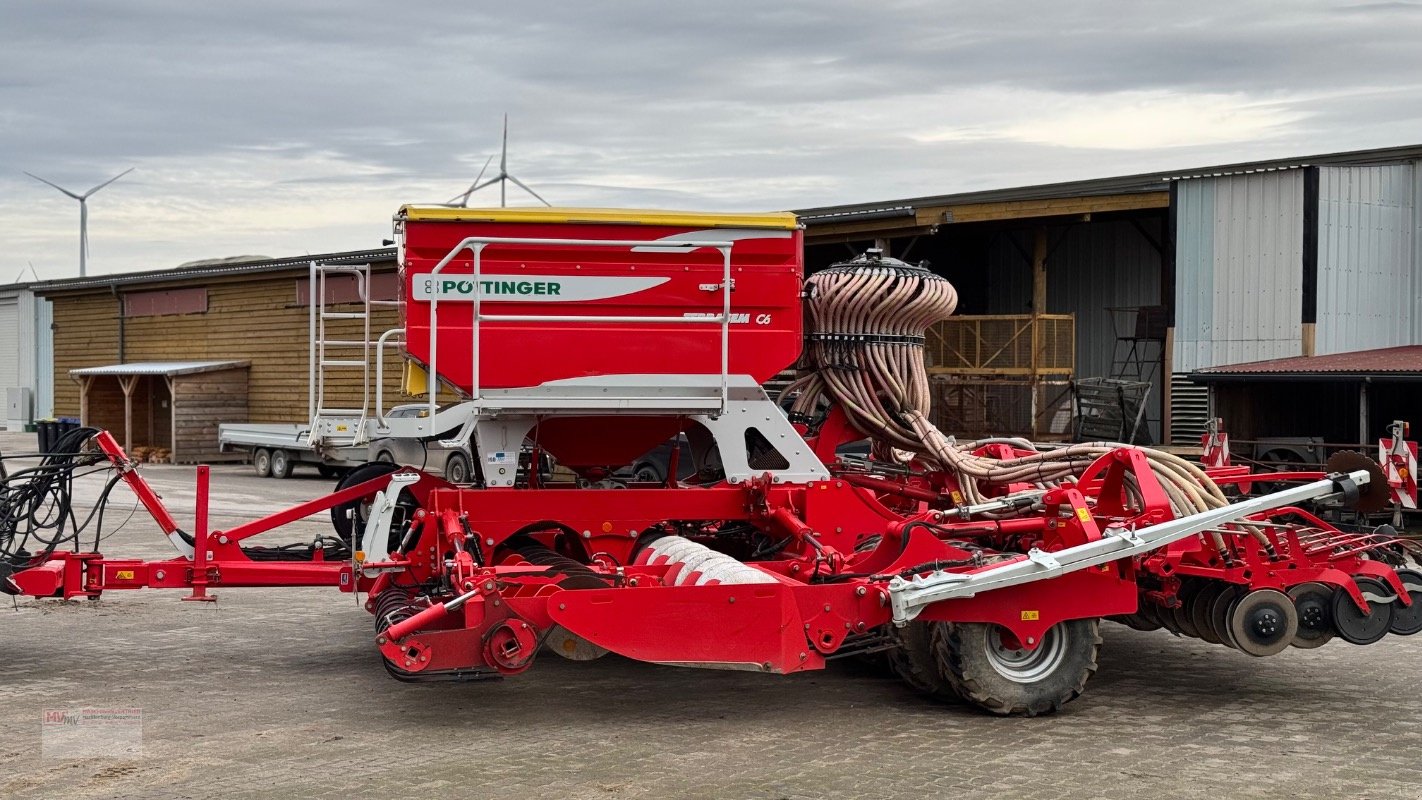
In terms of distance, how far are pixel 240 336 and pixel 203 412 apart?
243cm

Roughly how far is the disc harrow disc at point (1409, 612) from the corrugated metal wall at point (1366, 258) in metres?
14.6

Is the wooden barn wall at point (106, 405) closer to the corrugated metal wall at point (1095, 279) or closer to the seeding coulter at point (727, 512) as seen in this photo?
the corrugated metal wall at point (1095, 279)

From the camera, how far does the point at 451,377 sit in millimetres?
8102

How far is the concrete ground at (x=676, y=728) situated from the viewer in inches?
243

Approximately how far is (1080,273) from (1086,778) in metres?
25.7

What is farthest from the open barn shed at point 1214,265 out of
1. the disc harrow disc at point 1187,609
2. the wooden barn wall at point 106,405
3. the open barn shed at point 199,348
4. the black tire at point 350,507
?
the wooden barn wall at point 106,405

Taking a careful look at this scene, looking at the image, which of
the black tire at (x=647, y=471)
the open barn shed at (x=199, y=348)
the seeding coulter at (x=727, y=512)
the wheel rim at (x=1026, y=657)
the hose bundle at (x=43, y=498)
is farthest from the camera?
the open barn shed at (x=199, y=348)

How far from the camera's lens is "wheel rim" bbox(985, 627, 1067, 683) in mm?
7445

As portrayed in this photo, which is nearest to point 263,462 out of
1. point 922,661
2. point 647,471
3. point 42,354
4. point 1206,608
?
point 647,471

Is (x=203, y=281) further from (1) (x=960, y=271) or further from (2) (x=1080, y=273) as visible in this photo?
(2) (x=1080, y=273)

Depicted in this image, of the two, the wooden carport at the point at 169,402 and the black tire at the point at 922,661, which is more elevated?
the wooden carport at the point at 169,402
